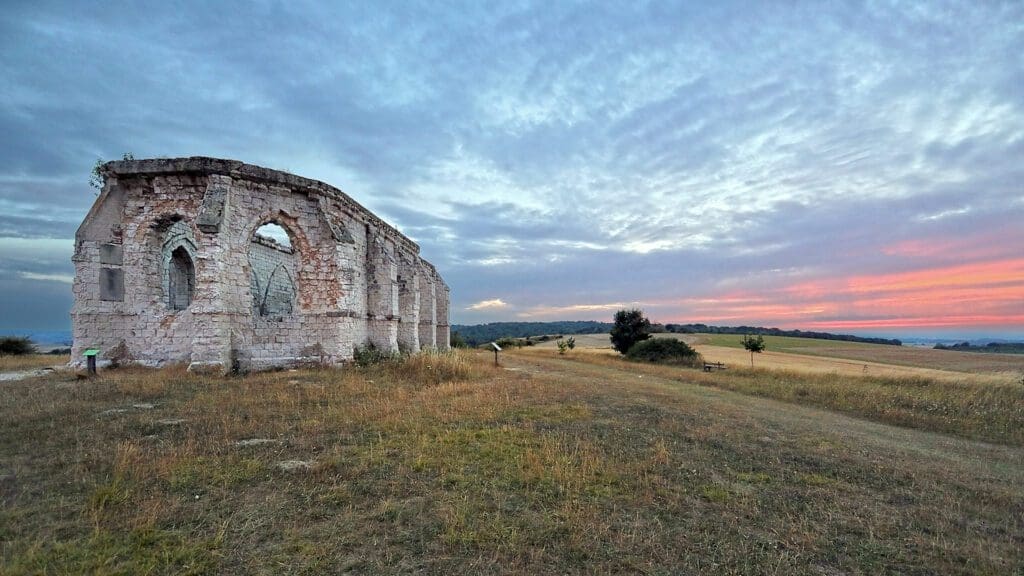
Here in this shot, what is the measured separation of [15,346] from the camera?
19875 mm

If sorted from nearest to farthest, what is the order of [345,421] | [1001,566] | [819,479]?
[1001,566]
[819,479]
[345,421]

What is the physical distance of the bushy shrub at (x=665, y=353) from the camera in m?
26.9

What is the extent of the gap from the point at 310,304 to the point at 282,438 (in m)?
8.95

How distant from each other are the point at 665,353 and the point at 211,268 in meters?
24.3

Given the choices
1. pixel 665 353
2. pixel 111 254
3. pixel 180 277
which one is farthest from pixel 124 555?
pixel 665 353

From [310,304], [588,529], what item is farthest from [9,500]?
[310,304]

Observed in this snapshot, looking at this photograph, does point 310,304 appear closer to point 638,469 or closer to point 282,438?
point 282,438

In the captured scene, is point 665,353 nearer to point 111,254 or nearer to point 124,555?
point 111,254

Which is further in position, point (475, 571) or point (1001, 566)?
point (1001, 566)

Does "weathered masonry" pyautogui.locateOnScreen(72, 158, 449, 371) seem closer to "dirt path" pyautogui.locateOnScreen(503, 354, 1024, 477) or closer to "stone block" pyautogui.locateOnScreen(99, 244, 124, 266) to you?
"stone block" pyautogui.locateOnScreen(99, 244, 124, 266)

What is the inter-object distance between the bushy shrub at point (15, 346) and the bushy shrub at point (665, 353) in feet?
99.9

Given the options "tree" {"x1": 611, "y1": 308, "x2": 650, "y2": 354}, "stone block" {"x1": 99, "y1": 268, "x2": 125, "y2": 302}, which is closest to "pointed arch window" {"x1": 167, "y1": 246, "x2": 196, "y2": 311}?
"stone block" {"x1": 99, "y1": 268, "x2": 125, "y2": 302}

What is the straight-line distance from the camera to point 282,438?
254 inches

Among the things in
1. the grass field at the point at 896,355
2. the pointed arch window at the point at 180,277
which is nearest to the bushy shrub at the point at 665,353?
the grass field at the point at 896,355
